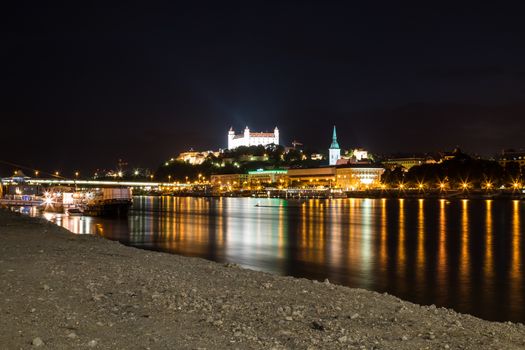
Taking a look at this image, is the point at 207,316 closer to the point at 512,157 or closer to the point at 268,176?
the point at 268,176

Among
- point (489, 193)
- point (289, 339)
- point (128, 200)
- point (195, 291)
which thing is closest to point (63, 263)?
point (195, 291)

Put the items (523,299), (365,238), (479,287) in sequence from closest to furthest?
(523,299), (479,287), (365,238)

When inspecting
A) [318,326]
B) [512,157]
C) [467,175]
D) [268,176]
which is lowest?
[318,326]

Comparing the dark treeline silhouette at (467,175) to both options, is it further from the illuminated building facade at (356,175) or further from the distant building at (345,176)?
the illuminated building facade at (356,175)

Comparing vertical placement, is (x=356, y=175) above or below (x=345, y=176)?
above

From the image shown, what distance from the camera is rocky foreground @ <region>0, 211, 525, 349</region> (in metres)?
7.25

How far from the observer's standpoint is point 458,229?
4306 cm

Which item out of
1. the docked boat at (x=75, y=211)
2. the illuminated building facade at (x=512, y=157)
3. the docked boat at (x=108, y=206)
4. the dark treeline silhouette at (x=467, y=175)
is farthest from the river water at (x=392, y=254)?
the illuminated building facade at (x=512, y=157)

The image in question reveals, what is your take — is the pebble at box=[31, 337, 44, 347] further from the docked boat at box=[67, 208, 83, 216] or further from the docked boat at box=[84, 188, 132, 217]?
the docked boat at box=[67, 208, 83, 216]

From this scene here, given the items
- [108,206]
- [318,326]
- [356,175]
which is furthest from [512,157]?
[318,326]

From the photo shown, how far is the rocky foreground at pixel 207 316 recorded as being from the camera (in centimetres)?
725

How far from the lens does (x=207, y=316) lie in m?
8.63

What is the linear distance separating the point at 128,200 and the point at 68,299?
174 feet

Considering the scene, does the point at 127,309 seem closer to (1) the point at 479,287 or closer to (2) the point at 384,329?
(2) the point at 384,329
